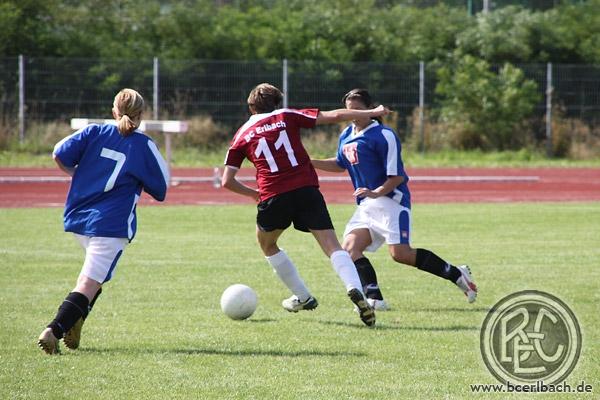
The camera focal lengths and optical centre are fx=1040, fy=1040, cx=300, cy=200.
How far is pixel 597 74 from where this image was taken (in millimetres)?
30016

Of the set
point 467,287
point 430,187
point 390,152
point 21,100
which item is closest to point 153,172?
point 390,152

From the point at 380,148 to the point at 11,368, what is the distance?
3785 mm

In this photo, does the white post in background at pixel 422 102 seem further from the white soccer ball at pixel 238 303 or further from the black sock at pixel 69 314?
the black sock at pixel 69 314

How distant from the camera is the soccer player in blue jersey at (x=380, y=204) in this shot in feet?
28.9

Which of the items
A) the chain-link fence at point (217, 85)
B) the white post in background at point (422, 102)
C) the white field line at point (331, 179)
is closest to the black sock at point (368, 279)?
the white field line at point (331, 179)

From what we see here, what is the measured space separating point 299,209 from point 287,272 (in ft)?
2.42

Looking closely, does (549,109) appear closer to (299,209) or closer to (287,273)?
(287,273)

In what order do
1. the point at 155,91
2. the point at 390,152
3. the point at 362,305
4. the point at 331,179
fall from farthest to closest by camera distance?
the point at 155,91 → the point at 331,179 → the point at 390,152 → the point at 362,305

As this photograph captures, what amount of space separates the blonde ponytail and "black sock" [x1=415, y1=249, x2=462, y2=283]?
305 centimetres

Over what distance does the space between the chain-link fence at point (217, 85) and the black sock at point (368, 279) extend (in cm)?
1952

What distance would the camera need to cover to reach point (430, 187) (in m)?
22.8

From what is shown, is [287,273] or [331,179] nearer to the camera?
[287,273]

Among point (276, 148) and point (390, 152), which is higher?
point (276, 148)

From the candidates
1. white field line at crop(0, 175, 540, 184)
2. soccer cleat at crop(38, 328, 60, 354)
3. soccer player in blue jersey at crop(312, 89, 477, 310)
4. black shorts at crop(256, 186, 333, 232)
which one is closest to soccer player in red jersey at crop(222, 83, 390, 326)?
black shorts at crop(256, 186, 333, 232)
